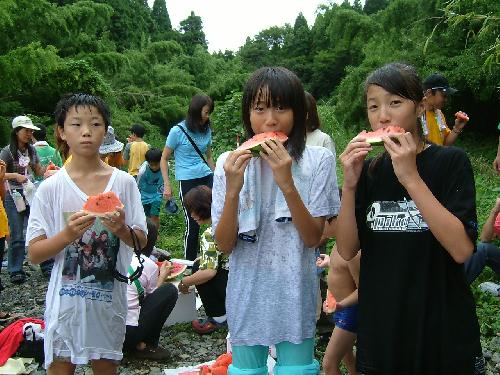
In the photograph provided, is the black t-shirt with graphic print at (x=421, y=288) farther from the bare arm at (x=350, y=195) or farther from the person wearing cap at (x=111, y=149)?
the person wearing cap at (x=111, y=149)

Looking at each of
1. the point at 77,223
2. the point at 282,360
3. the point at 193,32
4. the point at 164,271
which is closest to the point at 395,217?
the point at 282,360

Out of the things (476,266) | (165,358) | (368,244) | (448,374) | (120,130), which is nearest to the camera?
(448,374)

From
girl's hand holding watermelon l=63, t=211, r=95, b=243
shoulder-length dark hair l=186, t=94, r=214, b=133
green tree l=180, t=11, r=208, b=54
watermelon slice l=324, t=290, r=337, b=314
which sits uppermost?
green tree l=180, t=11, r=208, b=54

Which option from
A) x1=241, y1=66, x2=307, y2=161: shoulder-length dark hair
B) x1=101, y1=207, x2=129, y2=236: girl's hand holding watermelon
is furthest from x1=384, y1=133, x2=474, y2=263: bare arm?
x1=101, y1=207, x2=129, y2=236: girl's hand holding watermelon

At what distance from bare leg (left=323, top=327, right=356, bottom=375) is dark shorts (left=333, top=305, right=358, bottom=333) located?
3 centimetres

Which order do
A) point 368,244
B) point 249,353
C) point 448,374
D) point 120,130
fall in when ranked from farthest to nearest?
point 120,130
point 249,353
point 368,244
point 448,374

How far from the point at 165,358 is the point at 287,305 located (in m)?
2.56

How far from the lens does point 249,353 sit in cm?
231

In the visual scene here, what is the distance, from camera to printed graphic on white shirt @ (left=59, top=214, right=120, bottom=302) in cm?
271

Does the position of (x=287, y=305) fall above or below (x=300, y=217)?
below

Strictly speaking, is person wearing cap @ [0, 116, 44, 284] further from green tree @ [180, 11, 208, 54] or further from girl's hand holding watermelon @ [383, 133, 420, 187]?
green tree @ [180, 11, 208, 54]

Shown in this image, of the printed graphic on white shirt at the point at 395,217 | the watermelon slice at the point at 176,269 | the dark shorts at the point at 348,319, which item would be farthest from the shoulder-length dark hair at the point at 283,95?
the watermelon slice at the point at 176,269

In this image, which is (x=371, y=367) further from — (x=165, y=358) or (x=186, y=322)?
(x=186, y=322)

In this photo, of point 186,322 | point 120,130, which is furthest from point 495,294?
point 120,130
